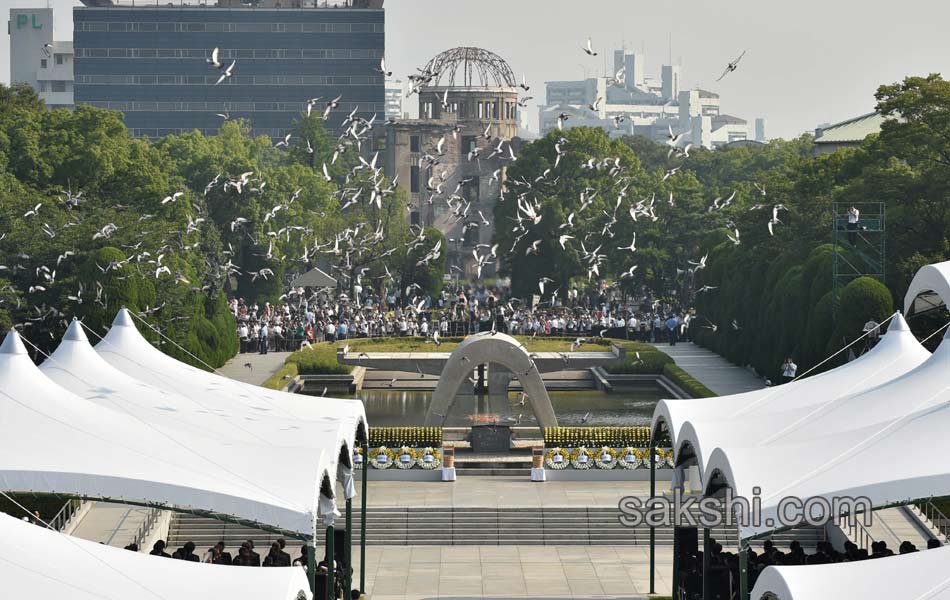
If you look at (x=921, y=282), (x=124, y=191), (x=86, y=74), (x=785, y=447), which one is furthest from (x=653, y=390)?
(x=86, y=74)

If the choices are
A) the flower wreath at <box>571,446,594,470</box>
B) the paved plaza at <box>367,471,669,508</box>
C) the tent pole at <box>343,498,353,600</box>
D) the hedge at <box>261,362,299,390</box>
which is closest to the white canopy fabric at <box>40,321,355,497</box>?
the tent pole at <box>343,498,353,600</box>

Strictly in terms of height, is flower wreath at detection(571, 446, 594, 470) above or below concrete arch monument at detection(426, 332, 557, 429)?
below

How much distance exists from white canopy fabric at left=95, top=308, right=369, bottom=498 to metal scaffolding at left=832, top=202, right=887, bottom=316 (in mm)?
23228

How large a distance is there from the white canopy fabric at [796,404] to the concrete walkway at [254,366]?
29.5m

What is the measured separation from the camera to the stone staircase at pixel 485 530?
112 ft

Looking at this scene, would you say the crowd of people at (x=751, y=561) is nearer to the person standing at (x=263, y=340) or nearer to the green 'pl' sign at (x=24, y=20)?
the person standing at (x=263, y=340)

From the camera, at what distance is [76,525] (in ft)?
110

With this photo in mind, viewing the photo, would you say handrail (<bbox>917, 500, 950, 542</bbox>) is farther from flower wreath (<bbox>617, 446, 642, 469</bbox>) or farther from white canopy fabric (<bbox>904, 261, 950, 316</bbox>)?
flower wreath (<bbox>617, 446, 642, 469</bbox>)

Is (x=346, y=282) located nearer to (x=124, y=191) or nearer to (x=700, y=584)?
(x=124, y=191)

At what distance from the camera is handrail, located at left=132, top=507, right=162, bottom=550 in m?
32.1

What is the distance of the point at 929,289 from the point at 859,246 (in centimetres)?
2176

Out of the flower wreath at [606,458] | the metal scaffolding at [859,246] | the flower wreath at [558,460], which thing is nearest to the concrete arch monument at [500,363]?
the flower wreath at [558,460]

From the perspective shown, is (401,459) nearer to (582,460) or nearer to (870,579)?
(582,460)

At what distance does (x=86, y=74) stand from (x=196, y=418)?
5862 inches
